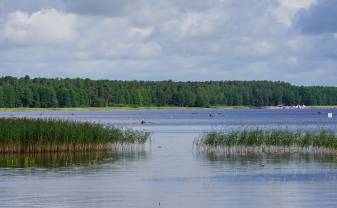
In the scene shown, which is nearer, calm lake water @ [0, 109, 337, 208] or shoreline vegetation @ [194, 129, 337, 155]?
calm lake water @ [0, 109, 337, 208]

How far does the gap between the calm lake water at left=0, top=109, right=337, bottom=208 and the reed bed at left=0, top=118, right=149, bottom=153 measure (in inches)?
34.8

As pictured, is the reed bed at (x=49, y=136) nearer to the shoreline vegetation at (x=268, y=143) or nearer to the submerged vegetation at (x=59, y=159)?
the submerged vegetation at (x=59, y=159)

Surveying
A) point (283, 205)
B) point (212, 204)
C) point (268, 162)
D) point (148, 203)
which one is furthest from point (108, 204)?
point (268, 162)

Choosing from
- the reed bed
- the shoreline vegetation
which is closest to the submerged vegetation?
the reed bed

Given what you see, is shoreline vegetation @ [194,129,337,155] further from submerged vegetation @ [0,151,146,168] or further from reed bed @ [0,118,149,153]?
reed bed @ [0,118,149,153]

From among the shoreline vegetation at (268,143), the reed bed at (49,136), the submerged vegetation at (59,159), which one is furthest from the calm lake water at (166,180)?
the shoreline vegetation at (268,143)

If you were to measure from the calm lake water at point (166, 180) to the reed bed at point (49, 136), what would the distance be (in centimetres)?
88

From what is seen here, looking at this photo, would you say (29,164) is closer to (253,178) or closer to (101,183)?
(101,183)

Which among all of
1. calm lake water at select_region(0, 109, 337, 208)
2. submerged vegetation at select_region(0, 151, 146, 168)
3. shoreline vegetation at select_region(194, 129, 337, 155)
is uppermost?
shoreline vegetation at select_region(194, 129, 337, 155)

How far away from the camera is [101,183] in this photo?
31922 mm

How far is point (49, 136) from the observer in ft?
145

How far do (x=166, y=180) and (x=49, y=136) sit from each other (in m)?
12.3

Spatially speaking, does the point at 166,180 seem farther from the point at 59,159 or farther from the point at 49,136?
the point at 49,136

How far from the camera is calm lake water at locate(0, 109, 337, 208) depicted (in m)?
26.7
